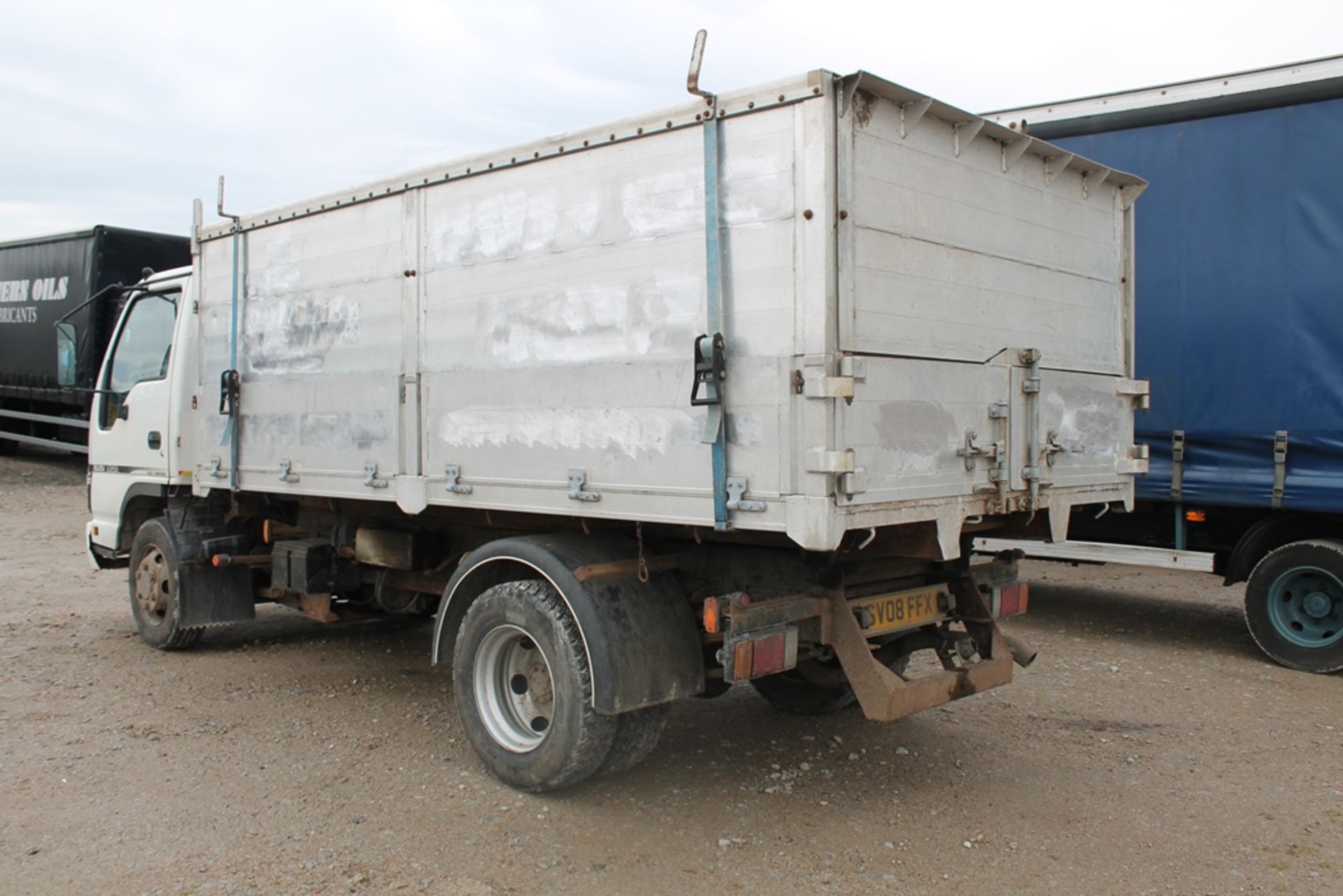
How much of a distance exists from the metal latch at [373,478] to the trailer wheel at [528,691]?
3.00ft

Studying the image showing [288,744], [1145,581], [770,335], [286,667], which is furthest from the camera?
[1145,581]

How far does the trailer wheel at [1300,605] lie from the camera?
21.4ft

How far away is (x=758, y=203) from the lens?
12.4ft

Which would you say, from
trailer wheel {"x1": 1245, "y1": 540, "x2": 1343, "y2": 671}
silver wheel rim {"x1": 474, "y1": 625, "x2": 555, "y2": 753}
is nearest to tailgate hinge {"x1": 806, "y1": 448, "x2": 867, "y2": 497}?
silver wheel rim {"x1": 474, "y1": 625, "x2": 555, "y2": 753}

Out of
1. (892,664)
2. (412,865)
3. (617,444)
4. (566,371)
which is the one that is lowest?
(412,865)

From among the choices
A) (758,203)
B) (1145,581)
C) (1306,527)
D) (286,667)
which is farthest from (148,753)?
(1145,581)

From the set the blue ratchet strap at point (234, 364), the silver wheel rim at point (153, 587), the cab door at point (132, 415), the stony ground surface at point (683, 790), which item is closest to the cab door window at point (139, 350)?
the cab door at point (132, 415)

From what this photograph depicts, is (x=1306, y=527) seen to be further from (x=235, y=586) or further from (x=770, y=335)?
(x=235, y=586)

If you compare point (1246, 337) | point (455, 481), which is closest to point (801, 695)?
point (455, 481)

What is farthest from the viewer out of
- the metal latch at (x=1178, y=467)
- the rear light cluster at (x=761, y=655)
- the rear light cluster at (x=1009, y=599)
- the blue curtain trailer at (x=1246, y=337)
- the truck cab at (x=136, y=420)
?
the metal latch at (x=1178, y=467)

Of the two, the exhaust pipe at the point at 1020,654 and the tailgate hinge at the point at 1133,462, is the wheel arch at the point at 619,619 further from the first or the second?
the tailgate hinge at the point at 1133,462

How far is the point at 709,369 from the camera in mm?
3777

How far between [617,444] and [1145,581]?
791 centimetres

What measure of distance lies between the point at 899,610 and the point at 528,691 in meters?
1.66
